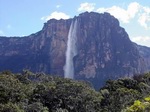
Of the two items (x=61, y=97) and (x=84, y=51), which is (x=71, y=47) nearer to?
(x=84, y=51)

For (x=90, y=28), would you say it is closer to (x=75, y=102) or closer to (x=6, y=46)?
(x=6, y=46)

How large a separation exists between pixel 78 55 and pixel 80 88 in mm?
123714

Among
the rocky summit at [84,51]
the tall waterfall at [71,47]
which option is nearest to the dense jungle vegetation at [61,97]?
the rocky summit at [84,51]

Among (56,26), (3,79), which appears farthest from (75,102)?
(56,26)

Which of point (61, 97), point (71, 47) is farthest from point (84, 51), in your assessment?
point (61, 97)

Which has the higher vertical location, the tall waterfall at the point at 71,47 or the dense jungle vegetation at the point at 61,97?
the tall waterfall at the point at 71,47

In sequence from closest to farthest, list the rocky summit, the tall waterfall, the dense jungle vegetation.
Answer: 1. the dense jungle vegetation
2. the rocky summit
3. the tall waterfall

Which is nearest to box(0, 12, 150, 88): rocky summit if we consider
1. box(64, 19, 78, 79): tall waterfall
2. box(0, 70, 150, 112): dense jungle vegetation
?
box(64, 19, 78, 79): tall waterfall

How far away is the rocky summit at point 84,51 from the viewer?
167 metres

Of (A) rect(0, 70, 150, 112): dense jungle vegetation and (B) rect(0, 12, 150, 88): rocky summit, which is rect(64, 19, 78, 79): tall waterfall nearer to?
(B) rect(0, 12, 150, 88): rocky summit

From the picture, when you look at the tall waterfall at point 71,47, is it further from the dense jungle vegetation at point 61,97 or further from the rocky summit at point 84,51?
the dense jungle vegetation at point 61,97

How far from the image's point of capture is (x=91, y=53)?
175 metres

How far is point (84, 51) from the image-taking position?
176 metres

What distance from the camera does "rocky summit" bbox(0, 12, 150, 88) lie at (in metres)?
167
